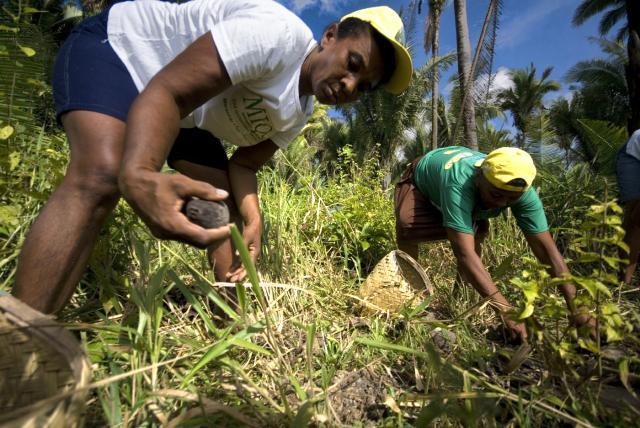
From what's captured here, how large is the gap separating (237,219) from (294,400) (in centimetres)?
89

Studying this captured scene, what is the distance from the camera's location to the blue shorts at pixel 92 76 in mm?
1052

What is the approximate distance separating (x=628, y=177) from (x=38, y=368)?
3.82m

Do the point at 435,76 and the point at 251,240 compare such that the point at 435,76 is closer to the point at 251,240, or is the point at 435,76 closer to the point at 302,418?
the point at 251,240

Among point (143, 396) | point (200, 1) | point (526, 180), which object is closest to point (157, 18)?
point (200, 1)

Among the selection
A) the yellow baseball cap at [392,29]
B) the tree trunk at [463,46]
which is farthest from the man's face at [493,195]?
the tree trunk at [463,46]

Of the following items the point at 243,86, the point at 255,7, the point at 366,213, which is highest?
the point at 255,7

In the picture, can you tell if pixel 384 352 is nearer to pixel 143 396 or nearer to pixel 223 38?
pixel 143 396

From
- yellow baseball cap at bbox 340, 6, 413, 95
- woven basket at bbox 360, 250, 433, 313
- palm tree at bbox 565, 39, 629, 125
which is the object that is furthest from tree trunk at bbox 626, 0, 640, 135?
palm tree at bbox 565, 39, 629, 125

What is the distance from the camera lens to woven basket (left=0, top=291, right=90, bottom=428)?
0.54m

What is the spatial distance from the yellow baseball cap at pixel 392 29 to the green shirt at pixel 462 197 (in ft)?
2.81

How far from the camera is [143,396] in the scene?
991mm

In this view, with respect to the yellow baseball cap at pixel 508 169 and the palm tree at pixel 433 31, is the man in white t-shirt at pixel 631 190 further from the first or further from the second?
the palm tree at pixel 433 31

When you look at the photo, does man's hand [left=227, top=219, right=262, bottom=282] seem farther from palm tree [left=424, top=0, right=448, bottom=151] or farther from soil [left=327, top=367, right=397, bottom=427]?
palm tree [left=424, top=0, right=448, bottom=151]

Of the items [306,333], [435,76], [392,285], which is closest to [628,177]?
[392,285]
